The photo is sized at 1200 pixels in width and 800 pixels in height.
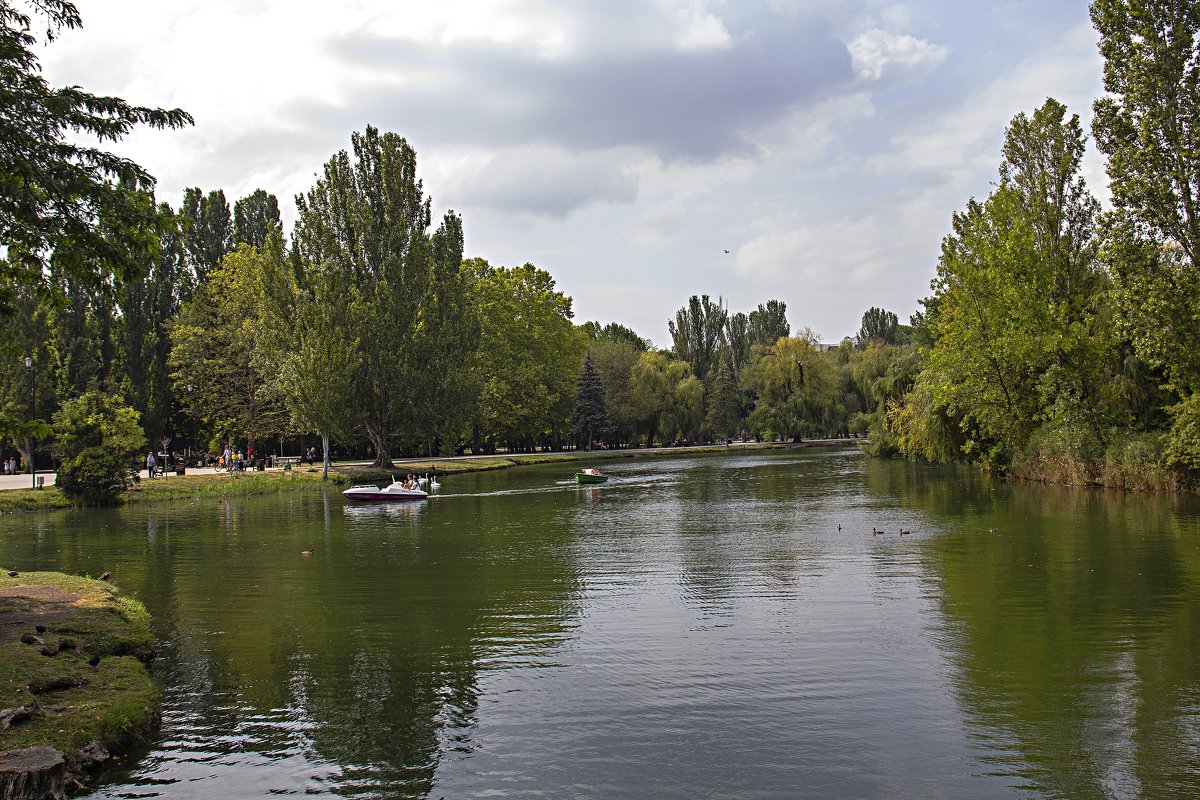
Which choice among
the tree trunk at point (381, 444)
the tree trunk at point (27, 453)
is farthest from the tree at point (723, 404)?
the tree trunk at point (27, 453)

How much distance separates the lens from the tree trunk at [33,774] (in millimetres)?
7434

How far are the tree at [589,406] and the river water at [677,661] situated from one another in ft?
199

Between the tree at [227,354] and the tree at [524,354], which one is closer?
the tree at [227,354]

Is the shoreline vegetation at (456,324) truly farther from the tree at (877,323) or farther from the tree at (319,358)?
the tree at (877,323)

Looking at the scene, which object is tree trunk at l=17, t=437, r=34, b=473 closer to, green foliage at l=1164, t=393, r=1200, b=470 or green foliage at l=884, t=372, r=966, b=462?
green foliage at l=884, t=372, r=966, b=462

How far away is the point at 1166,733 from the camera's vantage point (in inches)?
365

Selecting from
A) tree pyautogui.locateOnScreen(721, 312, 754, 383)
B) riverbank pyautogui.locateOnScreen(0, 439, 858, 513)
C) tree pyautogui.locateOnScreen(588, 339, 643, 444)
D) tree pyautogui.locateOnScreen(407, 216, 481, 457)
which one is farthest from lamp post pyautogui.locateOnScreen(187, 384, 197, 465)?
tree pyautogui.locateOnScreen(721, 312, 754, 383)

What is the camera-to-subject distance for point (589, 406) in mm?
87812

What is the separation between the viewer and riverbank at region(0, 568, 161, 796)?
862cm

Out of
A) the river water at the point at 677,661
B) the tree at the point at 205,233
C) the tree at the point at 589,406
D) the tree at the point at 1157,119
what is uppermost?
the tree at the point at 205,233

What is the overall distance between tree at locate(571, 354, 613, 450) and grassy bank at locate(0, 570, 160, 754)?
73400mm

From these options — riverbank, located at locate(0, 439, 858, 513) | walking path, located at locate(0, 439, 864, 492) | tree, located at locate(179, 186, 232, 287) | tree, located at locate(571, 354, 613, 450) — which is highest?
tree, located at locate(179, 186, 232, 287)

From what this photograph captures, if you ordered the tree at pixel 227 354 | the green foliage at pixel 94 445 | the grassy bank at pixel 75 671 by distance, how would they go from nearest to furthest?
1. the grassy bank at pixel 75 671
2. the green foliage at pixel 94 445
3. the tree at pixel 227 354

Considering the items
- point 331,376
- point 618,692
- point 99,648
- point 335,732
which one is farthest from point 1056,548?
point 331,376
